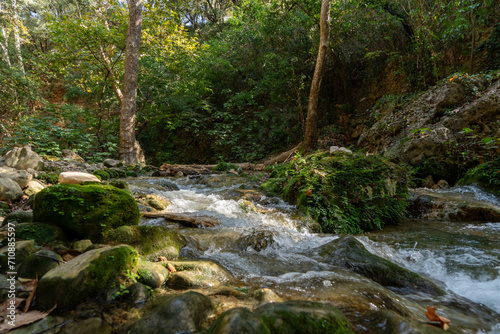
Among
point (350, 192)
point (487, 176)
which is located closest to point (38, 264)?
point (350, 192)

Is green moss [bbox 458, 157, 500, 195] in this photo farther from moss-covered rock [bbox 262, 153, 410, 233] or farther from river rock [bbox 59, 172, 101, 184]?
river rock [bbox 59, 172, 101, 184]

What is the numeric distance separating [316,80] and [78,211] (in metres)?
8.86

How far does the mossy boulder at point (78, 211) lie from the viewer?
285 cm

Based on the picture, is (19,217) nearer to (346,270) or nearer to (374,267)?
(346,270)

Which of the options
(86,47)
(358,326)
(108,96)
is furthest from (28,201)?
(108,96)

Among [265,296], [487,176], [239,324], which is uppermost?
[487,176]

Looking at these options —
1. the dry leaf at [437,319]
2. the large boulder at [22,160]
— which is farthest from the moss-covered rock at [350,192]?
the large boulder at [22,160]

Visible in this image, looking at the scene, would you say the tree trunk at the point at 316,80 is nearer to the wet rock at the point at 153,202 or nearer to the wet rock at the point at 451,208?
the wet rock at the point at 451,208

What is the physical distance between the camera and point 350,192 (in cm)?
510

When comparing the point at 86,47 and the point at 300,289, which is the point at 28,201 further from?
the point at 86,47

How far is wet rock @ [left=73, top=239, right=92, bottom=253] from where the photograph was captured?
2673 millimetres

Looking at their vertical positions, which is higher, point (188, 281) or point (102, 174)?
point (102, 174)

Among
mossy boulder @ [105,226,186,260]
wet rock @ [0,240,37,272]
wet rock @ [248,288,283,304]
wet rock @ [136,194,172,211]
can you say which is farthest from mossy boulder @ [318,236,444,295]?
wet rock @ [136,194,172,211]

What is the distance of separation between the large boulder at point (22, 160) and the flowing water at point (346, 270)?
325cm
